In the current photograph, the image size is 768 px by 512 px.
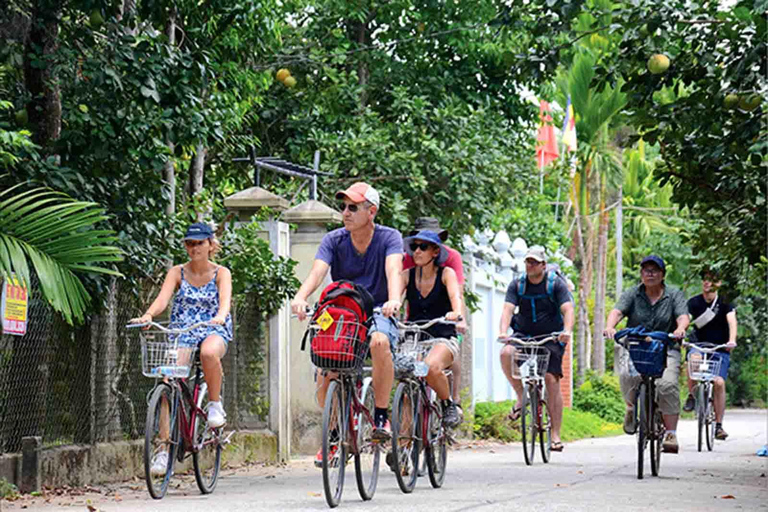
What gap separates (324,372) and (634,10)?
3967 millimetres

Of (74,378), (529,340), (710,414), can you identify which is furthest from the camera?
(710,414)

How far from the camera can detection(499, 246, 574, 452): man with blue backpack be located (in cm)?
1314

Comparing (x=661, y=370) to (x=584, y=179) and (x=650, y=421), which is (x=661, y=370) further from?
(x=584, y=179)

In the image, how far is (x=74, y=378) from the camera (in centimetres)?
1066

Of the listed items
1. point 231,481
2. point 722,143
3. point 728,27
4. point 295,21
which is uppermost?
point 295,21

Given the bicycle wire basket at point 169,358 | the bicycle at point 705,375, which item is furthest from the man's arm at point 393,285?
the bicycle at point 705,375

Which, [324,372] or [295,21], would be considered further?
[295,21]

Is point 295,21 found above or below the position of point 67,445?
above

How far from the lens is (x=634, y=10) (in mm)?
10672

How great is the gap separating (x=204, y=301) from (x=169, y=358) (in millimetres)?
598

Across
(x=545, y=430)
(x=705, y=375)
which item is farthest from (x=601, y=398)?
(x=545, y=430)

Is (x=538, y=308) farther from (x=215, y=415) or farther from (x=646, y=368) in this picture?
(x=215, y=415)

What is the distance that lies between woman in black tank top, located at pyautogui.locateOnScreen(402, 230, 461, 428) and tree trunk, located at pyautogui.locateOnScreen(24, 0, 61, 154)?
2859mm

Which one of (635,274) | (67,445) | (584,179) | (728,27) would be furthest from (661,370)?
(635,274)
